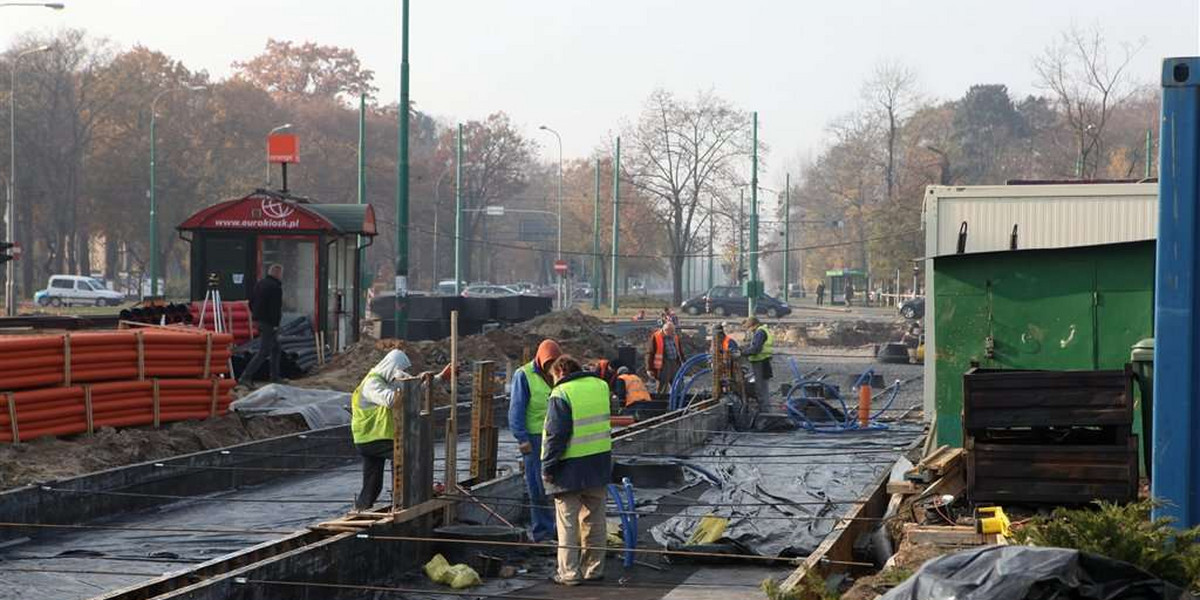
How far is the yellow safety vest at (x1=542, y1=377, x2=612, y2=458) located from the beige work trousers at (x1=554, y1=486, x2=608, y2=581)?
1.03 ft

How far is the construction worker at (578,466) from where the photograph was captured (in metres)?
11.1

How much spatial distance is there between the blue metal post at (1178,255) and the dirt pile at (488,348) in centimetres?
1619

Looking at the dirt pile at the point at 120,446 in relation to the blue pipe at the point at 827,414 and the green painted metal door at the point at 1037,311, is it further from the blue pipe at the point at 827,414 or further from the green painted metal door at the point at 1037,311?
the green painted metal door at the point at 1037,311

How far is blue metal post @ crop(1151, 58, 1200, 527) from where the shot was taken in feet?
20.3

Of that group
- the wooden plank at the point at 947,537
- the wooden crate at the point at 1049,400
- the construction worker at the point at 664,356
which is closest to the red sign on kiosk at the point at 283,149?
the construction worker at the point at 664,356

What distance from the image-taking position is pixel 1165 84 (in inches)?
245

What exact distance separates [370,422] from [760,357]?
36.3ft

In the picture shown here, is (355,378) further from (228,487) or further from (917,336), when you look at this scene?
(917,336)

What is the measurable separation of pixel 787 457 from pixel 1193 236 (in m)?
12.3

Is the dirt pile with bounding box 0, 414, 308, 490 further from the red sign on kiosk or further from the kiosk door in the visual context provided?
the red sign on kiosk

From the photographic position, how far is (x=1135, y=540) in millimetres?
6258

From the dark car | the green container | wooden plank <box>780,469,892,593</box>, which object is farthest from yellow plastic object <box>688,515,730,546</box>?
the dark car

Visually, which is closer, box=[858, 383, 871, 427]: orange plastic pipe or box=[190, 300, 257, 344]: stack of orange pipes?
box=[858, 383, 871, 427]: orange plastic pipe

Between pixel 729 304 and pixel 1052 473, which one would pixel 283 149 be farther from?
pixel 729 304
